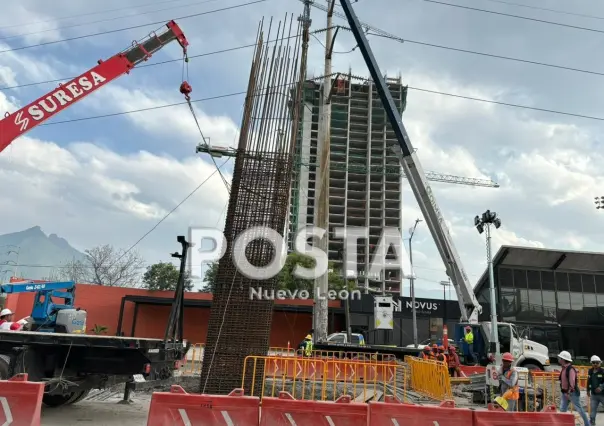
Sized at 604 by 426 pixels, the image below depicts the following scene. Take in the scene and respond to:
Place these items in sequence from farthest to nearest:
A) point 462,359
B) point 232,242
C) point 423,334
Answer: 1. point 423,334
2. point 462,359
3. point 232,242

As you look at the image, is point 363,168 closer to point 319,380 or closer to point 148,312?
point 148,312

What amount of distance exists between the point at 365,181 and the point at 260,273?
92.4 m

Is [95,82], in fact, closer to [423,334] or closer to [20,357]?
[20,357]

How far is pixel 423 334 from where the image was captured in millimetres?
35750

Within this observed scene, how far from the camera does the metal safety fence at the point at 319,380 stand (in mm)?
9102

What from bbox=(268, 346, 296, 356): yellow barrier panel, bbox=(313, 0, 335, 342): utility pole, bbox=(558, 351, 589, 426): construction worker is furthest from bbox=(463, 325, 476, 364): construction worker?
bbox=(558, 351, 589, 426): construction worker

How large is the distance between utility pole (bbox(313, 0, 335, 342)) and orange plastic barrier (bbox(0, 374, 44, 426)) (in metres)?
13.2

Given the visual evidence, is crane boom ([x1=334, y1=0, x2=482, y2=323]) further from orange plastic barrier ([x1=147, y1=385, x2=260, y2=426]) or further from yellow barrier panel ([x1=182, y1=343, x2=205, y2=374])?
orange plastic barrier ([x1=147, y1=385, x2=260, y2=426])

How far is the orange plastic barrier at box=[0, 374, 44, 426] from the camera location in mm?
5703

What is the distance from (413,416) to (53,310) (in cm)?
1344

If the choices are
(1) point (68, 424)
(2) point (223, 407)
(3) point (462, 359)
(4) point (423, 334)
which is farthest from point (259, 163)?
(4) point (423, 334)

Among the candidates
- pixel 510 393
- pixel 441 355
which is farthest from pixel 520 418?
pixel 441 355

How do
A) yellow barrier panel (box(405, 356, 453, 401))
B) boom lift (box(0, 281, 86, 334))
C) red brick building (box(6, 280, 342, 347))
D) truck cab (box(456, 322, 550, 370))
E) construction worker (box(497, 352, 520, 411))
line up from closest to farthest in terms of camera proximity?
construction worker (box(497, 352, 520, 411)) → yellow barrier panel (box(405, 356, 453, 401)) → boom lift (box(0, 281, 86, 334)) → truck cab (box(456, 322, 550, 370)) → red brick building (box(6, 280, 342, 347))

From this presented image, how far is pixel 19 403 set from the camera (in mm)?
5758
